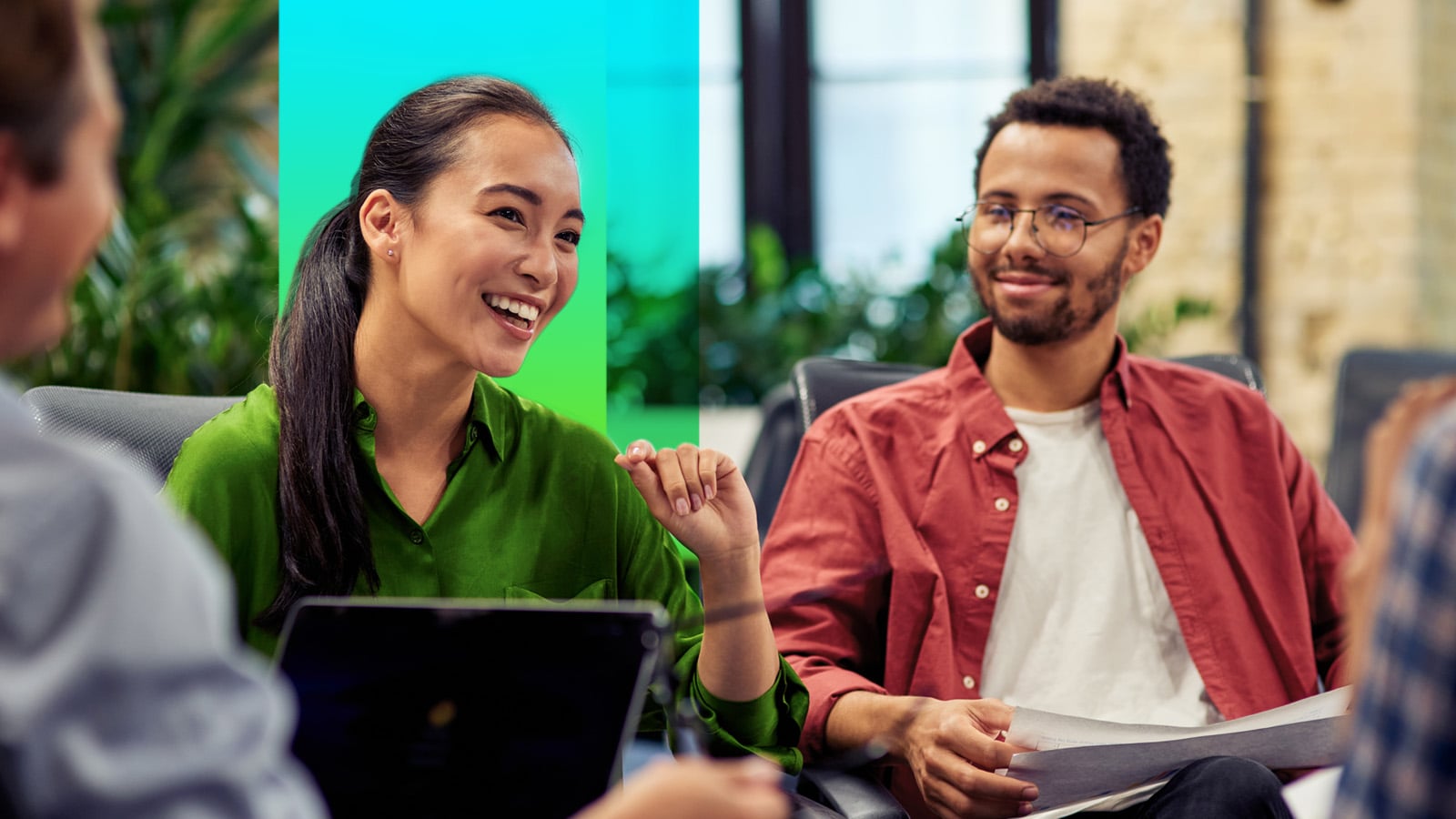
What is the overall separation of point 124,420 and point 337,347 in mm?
461

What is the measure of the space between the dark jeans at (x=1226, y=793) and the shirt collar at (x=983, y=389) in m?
0.59

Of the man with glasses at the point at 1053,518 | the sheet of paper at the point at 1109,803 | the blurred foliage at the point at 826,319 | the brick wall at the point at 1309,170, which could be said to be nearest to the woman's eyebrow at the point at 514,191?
the man with glasses at the point at 1053,518

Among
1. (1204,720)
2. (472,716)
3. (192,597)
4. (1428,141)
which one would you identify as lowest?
(1204,720)

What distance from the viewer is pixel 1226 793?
1.27m

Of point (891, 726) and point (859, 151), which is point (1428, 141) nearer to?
point (859, 151)

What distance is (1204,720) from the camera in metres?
1.65

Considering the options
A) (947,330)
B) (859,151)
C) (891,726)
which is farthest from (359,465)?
(859,151)

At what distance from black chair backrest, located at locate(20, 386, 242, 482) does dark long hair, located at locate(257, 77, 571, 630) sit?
0.94 ft

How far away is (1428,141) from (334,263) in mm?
3786

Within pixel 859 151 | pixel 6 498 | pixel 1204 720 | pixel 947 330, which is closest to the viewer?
pixel 6 498

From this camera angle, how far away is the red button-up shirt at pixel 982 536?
1666 mm

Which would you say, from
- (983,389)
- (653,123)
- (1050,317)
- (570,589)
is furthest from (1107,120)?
(570,589)

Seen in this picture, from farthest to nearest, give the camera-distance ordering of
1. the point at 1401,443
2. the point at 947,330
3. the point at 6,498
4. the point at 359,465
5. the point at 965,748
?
the point at 947,330, the point at 965,748, the point at 359,465, the point at 1401,443, the point at 6,498

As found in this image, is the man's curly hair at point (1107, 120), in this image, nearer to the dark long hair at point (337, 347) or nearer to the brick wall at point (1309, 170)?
the dark long hair at point (337, 347)
